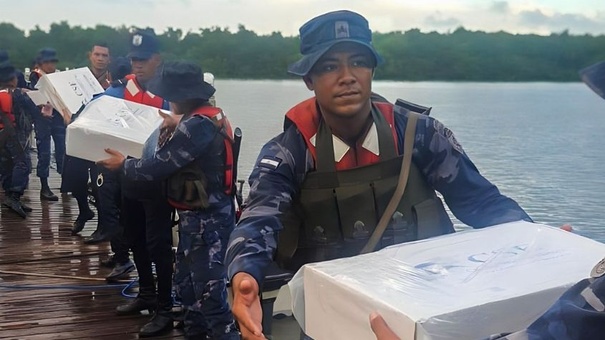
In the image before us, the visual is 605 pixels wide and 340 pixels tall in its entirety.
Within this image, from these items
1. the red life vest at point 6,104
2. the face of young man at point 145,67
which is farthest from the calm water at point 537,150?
the red life vest at point 6,104

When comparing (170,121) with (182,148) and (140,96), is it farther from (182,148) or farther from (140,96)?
(140,96)

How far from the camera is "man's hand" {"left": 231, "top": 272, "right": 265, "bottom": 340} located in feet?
4.74

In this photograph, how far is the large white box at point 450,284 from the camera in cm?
124

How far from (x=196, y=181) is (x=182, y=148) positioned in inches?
7.0

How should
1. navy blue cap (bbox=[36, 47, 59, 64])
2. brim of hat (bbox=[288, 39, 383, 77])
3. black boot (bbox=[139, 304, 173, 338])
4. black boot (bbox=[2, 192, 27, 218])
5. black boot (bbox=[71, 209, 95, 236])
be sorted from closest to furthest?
brim of hat (bbox=[288, 39, 383, 77])
black boot (bbox=[139, 304, 173, 338])
black boot (bbox=[71, 209, 95, 236])
black boot (bbox=[2, 192, 27, 218])
navy blue cap (bbox=[36, 47, 59, 64])

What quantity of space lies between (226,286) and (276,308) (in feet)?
1.10

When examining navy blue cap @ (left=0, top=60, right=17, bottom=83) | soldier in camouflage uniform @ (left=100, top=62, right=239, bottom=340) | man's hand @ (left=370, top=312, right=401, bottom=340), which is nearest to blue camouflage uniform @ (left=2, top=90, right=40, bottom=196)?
navy blue cap @ (left=0, top=60, right=17, bottom=83)

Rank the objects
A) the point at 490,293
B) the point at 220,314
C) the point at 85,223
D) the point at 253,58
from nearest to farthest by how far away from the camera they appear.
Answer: the point at 490,293 → the point at 220,314 → the point at 85,223 → the point at 253,58

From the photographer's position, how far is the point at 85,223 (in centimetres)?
648

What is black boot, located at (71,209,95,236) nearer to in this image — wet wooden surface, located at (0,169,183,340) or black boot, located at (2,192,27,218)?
wet wooden surface, located at (0,169,183,340)

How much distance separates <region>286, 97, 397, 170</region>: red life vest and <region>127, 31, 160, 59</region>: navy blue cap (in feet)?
7.99

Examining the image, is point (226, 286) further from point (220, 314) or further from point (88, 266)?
point (88, 266)

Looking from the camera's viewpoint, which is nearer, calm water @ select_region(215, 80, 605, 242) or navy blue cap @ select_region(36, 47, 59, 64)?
navy blue cap @ select_region(36, 47, 59, 64)

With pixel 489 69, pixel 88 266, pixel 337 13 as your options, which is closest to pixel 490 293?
pixel 337 13
